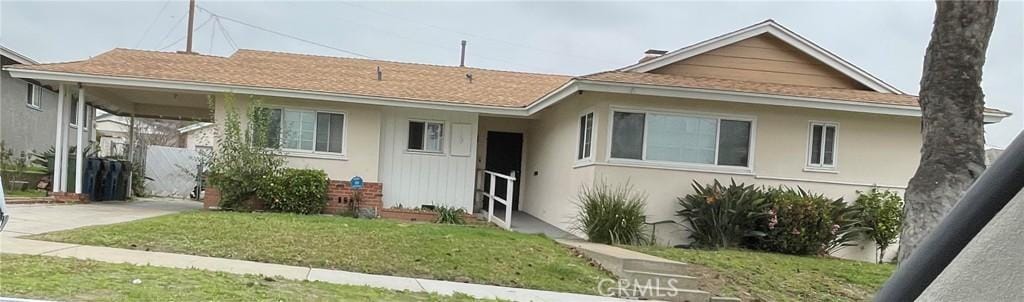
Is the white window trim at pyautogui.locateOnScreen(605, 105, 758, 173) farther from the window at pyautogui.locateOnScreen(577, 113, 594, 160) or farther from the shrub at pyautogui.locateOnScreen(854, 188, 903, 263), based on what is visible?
the shrub at pyautogui.locateOnScreen(854, 188, 903, 263)

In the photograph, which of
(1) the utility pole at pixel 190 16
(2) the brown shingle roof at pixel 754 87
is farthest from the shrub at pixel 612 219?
(1) the utility pole at pixel 190 16

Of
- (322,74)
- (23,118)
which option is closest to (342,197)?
(322,74)

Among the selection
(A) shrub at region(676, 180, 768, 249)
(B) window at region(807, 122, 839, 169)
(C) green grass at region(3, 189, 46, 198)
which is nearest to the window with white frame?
(A) shrub at region(676, 180, 768, 249)

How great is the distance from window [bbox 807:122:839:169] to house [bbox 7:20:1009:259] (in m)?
0.02

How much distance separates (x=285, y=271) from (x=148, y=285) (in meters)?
1.63

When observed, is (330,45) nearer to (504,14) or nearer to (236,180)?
(504,14)

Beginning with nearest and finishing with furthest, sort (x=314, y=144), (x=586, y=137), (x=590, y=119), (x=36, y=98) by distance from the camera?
(x=590, y=119) → (x=586, y=137) → (x=314, y=144) → (x=36, y=98)

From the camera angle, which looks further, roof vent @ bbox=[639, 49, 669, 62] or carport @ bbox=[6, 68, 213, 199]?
roof vent @ bbox=[639, 49, 669, 62]

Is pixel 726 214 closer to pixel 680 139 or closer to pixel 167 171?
pixel 680 139

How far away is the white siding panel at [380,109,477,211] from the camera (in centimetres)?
1432

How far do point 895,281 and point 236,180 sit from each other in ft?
41.4

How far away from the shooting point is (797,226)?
35.8 feet

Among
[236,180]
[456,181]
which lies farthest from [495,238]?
[236,180]

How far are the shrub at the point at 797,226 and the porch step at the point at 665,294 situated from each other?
3.87m
